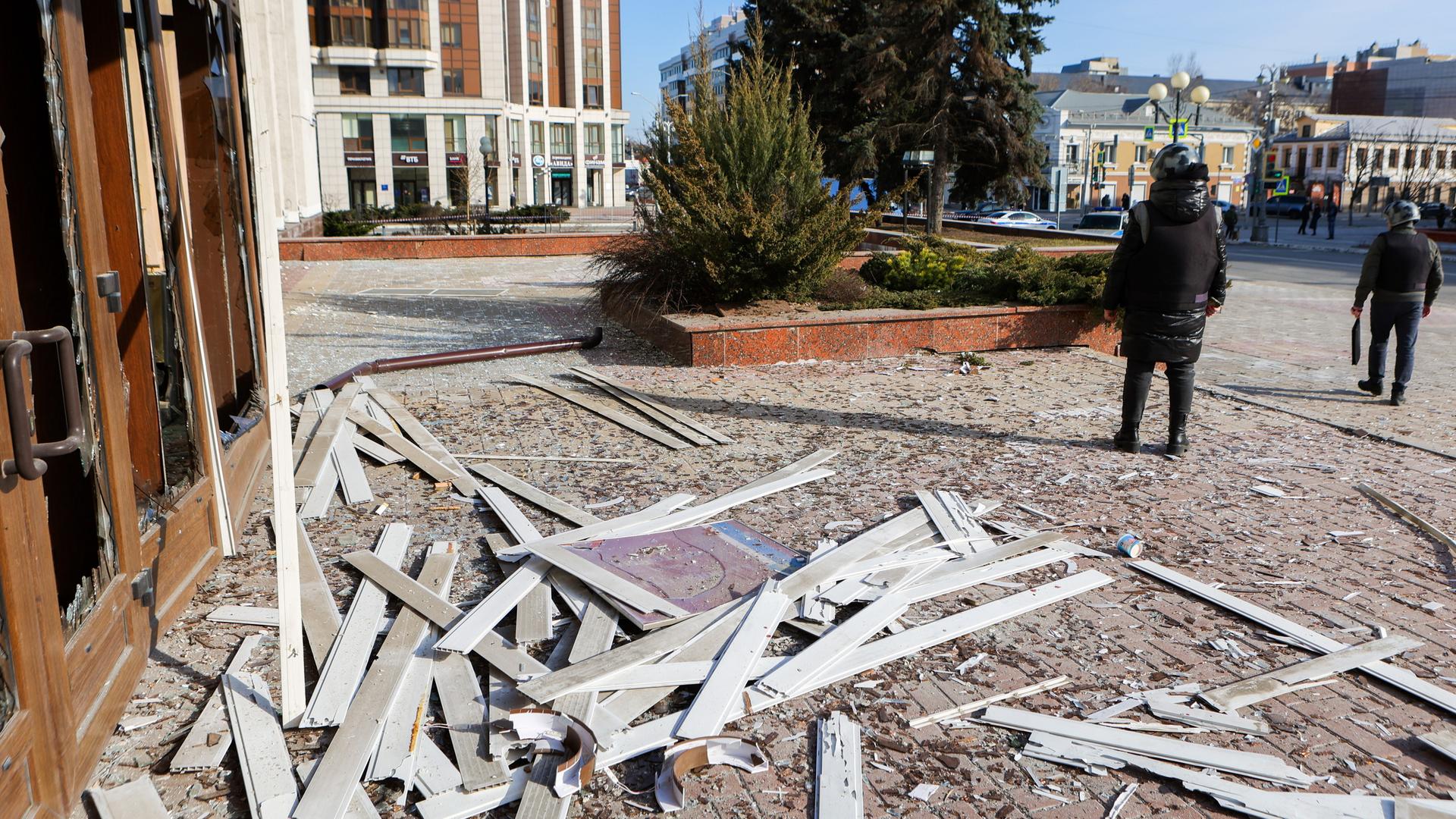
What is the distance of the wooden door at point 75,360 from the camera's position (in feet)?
10.7

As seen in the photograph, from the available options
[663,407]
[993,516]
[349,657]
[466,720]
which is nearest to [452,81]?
[663,407]

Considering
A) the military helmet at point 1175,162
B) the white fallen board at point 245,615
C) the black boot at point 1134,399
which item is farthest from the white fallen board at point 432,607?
the military helmet at point 1175,162

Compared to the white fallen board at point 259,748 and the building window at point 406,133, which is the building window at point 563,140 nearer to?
the building window at point 406,133

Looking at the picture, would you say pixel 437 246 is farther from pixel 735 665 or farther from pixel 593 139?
pixel 593 139

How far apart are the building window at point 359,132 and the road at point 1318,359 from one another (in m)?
60.4

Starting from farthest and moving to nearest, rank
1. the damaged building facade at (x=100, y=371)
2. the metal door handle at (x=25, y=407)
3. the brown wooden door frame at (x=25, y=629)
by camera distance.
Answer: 1. the damaged building facade at (x=100, y=371)
2. the brown wooden door frame at (x=25, y=629)
3. the metal door handle at (x=25, y=407)

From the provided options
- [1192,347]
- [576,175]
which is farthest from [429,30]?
[1192,347]

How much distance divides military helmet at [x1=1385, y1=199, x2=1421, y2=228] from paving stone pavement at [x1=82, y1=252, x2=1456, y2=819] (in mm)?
2163

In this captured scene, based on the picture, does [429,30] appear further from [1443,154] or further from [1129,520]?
[1443,154]

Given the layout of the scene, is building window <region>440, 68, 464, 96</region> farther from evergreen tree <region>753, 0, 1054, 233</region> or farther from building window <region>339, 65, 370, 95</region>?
evergreen tree <region>753, 0, 1054, 233</region>

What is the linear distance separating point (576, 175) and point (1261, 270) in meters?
67.9

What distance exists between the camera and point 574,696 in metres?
3.61

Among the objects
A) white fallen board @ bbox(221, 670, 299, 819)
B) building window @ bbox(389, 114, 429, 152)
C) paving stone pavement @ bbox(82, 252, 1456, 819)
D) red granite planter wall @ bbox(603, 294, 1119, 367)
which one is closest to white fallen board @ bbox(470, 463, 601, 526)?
paving stone pavement @ bbox(82, 252, 1456, 819)

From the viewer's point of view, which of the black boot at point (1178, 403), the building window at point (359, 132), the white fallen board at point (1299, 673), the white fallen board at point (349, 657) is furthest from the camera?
the building window at point (359, 132)
